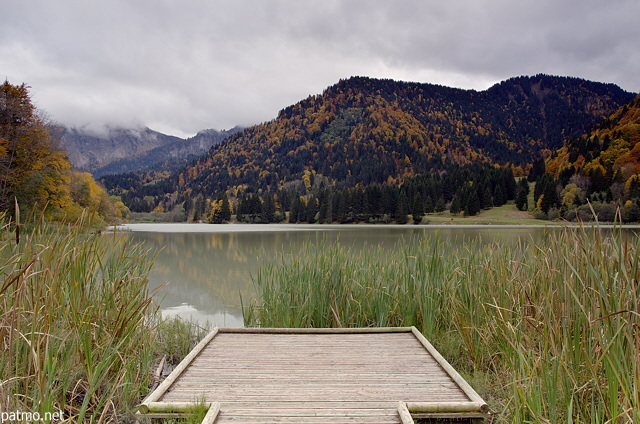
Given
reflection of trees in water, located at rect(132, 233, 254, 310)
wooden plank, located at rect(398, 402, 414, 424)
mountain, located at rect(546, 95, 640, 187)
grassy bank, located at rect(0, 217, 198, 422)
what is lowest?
reflection of trees in water, located at rect(132, 233, 254, 310)

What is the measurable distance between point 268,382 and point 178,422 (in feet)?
2.22

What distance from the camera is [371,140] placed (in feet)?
384

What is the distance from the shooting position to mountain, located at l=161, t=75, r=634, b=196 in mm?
106688

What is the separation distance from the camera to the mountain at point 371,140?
107 metres

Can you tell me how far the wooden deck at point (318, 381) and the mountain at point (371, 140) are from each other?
94280mm

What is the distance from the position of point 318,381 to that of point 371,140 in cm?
11736

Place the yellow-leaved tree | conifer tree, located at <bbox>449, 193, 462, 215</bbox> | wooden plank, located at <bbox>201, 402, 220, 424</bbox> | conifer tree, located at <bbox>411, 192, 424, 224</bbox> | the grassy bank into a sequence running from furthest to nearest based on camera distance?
conifer tree, located at <bbox>449, 193, 462, 215</bbox> → conifer tree, located at <bbox>411, 192, 424, 224</bbox> → the yellow-leaved tree → the grassy bank → wooden plank, located at <bbox>201, 402, 220, 424</bbox>

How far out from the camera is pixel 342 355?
3658 millimetres

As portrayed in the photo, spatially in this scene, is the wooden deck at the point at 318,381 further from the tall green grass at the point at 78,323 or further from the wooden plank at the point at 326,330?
the tall green grass at the point at 78,323

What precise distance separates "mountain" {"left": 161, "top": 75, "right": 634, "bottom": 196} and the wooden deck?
94.3 m

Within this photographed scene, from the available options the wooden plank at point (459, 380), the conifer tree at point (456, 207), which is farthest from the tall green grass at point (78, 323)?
the conifer tree at point (456, 207)

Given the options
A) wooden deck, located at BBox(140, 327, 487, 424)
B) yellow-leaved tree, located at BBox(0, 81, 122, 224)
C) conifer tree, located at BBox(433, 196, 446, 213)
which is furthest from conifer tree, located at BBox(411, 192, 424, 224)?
wooden deck, located at BBox(140, 327, 487, 424)

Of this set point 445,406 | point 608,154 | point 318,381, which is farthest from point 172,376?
point 608,154

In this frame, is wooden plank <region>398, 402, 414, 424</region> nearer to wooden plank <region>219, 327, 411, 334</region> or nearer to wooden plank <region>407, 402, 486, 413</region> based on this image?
wooden plank <region>407, 402, 486, 413</region>
